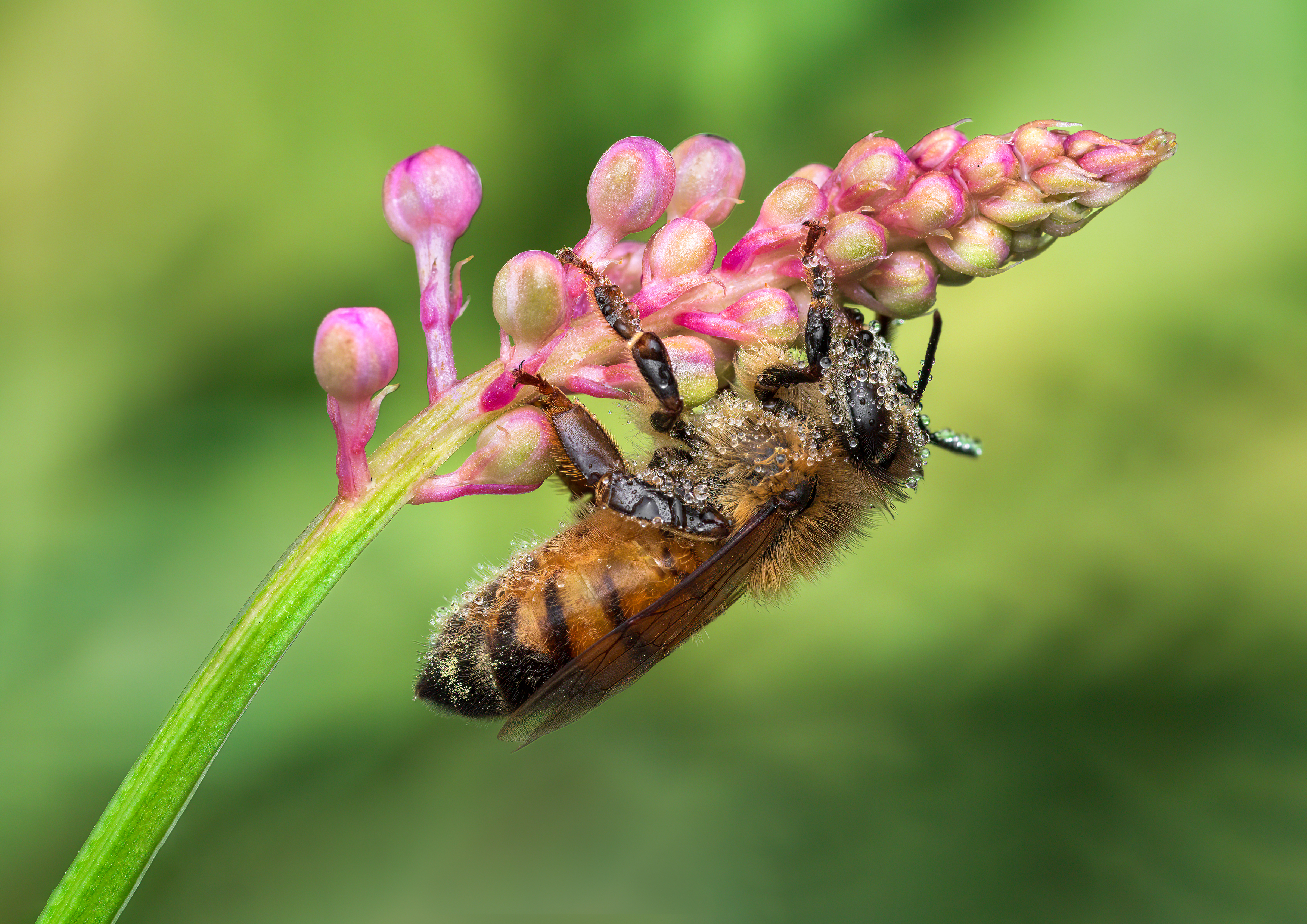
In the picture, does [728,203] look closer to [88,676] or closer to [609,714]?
[609,714]

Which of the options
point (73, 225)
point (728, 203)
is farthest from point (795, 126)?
point (73, 225)

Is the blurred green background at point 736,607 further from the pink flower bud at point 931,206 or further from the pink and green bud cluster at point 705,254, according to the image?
the pink flower bud at point 931,206

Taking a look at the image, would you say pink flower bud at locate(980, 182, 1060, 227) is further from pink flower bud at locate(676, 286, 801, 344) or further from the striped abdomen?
the striped abdomen

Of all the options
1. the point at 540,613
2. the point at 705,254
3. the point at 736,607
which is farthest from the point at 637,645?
the point at 736,607

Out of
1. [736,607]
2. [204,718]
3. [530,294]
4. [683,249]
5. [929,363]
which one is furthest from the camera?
[736,607]

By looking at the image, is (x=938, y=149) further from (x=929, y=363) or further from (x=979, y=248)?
(x=929, y=363)

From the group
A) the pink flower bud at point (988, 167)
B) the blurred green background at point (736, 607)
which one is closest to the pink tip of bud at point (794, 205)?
the pink flower bud at point (988, 167)
